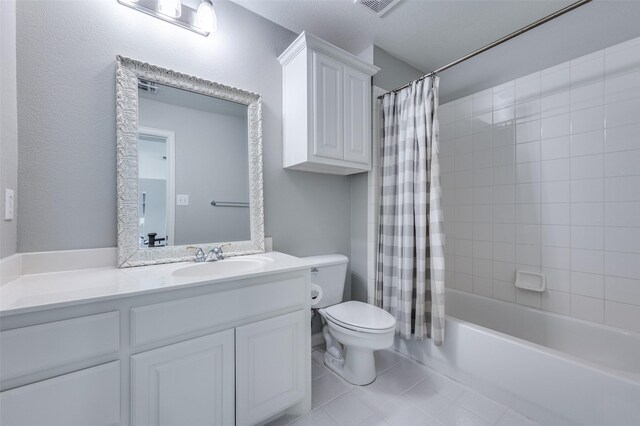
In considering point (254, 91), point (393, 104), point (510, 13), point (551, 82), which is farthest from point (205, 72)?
point (551, 82)

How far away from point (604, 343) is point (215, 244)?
8.06ft

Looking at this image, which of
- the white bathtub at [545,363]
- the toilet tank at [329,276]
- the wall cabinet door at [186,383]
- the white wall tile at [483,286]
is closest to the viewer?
the wall cabinet door at [186,383]

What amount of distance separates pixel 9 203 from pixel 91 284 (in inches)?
18.5

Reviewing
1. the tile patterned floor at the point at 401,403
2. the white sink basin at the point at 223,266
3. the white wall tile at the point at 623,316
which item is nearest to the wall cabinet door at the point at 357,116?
the white sink basin at the point at 223,266

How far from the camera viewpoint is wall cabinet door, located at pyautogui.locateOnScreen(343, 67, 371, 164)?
6.03ft

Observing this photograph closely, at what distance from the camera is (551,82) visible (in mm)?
1833

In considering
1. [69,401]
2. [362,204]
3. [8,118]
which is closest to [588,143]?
[362,204]

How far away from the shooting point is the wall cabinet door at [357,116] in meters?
1.84

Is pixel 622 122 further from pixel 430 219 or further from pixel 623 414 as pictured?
pixel 623 414

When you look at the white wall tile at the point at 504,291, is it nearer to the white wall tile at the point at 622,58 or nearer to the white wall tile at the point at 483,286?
the white wall tile at the point at 483,286

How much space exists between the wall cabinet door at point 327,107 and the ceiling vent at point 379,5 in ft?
1.27

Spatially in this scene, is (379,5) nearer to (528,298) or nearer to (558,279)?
(558,279)

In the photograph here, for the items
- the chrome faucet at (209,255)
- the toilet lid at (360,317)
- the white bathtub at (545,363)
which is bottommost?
the white bathtub at (545,363)

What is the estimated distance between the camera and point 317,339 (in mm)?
2051
